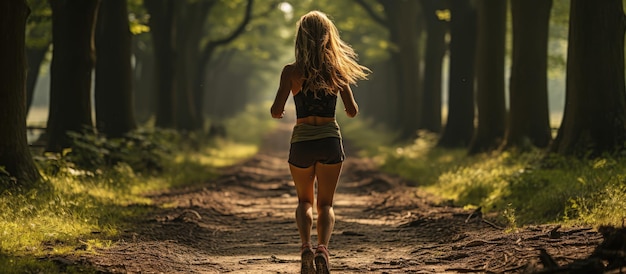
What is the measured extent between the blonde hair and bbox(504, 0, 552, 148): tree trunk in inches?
470

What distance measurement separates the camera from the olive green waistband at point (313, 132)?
737 cm

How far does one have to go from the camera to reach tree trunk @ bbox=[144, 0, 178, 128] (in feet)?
89.5

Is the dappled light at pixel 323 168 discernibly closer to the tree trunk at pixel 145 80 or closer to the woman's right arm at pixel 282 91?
the woman's right arm at pixel 282 91

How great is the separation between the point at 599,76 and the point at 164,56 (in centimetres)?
1580

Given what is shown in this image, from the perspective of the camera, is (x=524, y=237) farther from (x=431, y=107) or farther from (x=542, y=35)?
(x=431, y=107)

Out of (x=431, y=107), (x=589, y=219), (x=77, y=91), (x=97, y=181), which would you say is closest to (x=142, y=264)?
(x=589, y=219)

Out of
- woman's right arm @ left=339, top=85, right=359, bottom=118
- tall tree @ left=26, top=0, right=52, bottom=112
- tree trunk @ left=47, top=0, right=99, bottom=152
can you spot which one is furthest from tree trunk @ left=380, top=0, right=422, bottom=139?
woman's right arm @ left=339, top=85, right=359, bottom=118

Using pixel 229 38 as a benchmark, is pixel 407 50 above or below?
below

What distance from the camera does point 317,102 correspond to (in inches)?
293

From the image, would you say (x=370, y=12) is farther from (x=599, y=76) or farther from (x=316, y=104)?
(x=316, y=104)

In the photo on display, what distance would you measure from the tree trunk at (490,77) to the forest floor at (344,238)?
4945mm

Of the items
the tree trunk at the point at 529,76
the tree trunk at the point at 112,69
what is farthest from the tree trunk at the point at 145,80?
the tree trunk at the point at 529,76

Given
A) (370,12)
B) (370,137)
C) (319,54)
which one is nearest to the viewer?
(319,54)

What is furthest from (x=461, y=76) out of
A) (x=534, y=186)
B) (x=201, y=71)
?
(x=201, y=71)
